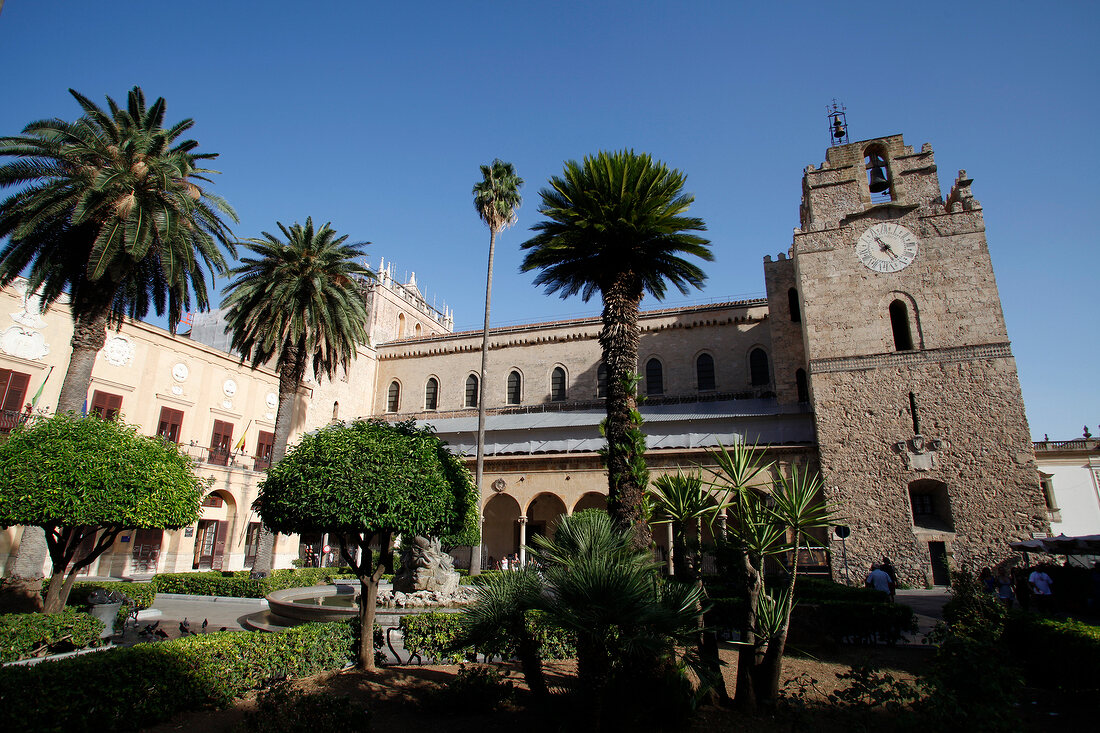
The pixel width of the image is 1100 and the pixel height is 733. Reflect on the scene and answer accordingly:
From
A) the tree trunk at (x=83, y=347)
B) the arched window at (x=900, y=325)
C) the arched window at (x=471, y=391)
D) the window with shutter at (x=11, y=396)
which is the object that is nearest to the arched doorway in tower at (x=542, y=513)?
the arched window at (x=471, y=391)

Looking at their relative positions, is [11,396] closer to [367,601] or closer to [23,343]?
[23,343]

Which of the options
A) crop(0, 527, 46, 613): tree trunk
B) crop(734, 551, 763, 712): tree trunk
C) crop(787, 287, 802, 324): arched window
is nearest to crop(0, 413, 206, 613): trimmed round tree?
crop(0, 527, 46, 613): tree trunk

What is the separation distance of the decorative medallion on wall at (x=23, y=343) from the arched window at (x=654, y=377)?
25.9 meters

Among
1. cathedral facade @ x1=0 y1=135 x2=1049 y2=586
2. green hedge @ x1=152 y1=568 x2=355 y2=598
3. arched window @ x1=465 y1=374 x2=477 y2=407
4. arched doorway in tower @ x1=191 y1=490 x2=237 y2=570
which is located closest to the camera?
green hedge @ x1=152 y1=568 x2=355 y2=598

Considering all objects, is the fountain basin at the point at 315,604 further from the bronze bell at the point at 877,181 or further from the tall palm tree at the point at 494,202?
the bronze bell at the point at 877,181

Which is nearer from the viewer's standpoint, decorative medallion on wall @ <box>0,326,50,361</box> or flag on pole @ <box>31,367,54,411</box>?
decorative medallion on wall @ <box>0,326,50,361</box>

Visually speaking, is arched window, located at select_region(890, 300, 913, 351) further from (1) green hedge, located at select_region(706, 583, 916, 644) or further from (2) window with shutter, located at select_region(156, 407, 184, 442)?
(2) window with shutter, located at select_region(156, 407, 184, 442)

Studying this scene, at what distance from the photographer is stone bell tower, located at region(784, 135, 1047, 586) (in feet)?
66.6

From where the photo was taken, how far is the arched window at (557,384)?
33.2 meters

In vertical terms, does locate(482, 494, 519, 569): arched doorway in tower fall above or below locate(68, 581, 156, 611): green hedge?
above

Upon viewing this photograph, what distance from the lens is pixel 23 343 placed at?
838 inches

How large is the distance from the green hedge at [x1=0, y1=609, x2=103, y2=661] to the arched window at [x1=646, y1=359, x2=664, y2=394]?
82.9 feet

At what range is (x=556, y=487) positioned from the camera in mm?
26062

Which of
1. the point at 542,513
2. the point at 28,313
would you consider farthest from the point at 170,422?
the point at 542,513
